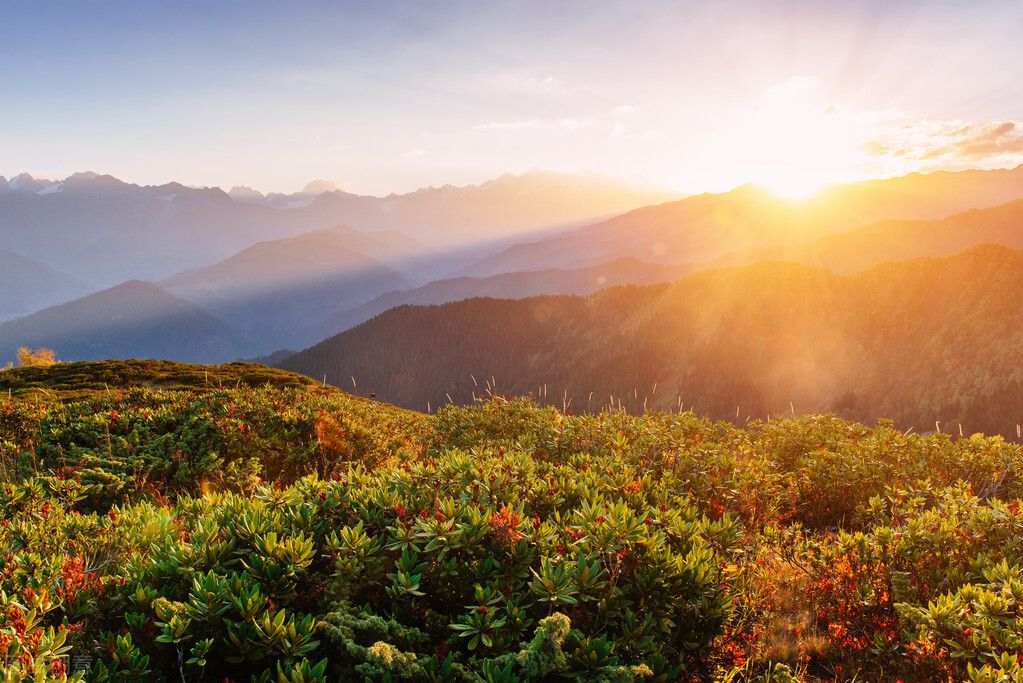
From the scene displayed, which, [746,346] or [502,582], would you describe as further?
[746,346]

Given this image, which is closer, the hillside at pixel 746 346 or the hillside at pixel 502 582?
the hillside at pixel 502 582

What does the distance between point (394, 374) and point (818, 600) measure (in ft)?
541

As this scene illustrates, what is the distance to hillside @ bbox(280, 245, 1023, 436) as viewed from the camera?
260 ft

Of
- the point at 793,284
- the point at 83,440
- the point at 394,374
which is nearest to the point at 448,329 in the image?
the point at 394,374

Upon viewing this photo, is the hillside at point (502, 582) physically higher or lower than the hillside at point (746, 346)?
higher

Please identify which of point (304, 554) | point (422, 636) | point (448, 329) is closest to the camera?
point (422, 636)

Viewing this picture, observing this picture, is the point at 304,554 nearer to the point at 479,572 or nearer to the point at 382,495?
the point at 382,495

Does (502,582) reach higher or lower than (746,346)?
higher

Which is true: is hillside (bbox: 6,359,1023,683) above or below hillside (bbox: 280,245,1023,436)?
above

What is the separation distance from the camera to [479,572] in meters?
3.73

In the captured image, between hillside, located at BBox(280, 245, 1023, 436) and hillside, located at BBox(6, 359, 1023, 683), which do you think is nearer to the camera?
hillside, located at BBox(6, 359, 1023, 683)

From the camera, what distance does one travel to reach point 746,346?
367 ft

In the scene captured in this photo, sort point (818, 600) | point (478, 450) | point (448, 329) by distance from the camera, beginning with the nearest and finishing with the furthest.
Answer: point (818, 600)
point (478, 450)
point (448, 329)

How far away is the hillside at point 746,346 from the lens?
79375mm
